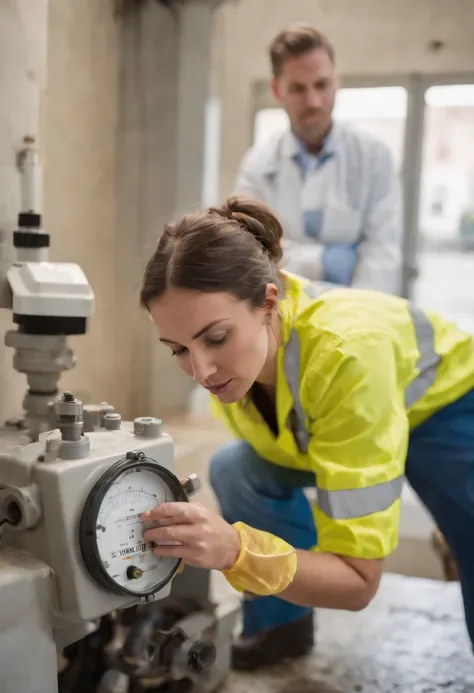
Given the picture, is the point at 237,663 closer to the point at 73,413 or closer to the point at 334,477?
the point at 334,477

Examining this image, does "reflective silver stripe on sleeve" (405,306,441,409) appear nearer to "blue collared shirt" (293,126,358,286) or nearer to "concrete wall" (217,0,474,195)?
"blue collared shirt" (293,126,358,286)

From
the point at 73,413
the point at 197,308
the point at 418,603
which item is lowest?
the point at 418,603

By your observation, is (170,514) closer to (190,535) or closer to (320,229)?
(190,535)

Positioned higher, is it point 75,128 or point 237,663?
point 75,128

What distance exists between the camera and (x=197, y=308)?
0.94 m

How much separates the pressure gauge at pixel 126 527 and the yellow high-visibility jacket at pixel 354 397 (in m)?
0.21

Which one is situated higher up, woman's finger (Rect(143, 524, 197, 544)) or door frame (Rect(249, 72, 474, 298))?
door frame (Rect(249, 72, 474, 298))

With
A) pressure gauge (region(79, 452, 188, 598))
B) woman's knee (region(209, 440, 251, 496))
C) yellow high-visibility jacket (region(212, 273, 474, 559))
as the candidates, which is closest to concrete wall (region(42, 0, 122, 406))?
woman's knee (region(209, 440, 251, 496))

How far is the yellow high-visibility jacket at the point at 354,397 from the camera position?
0.99 metres

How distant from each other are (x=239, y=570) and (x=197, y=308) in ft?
1.00

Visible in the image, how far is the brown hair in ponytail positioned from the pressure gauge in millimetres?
218

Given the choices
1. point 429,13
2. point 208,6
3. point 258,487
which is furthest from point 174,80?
point 258,487

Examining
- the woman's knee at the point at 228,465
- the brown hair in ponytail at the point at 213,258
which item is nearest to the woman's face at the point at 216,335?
the brown hair in ponytail at the point at 213,258

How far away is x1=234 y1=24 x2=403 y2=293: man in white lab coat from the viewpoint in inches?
71.5
